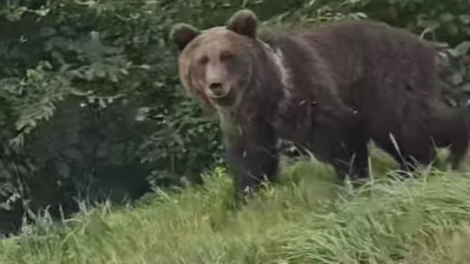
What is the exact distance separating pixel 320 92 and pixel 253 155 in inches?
20.1

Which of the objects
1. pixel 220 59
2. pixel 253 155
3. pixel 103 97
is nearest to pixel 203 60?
pixel 220 59

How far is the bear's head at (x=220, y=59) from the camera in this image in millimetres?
7500

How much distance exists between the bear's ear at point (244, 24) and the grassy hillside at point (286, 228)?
85 cm

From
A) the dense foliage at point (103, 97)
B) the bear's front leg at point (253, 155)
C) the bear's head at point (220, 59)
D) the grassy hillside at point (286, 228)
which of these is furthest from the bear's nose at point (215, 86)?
the dense foliage at point (103, 97)

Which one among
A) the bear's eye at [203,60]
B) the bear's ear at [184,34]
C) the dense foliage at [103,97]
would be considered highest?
the bear's ear at [184,34]

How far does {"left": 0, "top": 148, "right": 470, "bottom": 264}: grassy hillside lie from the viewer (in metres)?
6.02

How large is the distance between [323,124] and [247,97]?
0.44 m

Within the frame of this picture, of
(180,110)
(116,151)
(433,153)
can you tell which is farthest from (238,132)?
(116,151)

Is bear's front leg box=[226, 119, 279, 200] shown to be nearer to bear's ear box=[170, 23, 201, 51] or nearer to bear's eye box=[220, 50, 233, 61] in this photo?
bear's eye box=[220, 50, 233, 61]

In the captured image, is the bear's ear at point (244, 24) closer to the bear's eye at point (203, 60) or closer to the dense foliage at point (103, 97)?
the bear's eye at point (203, 60)

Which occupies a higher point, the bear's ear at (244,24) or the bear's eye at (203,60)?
the bear's ear at (244,24)

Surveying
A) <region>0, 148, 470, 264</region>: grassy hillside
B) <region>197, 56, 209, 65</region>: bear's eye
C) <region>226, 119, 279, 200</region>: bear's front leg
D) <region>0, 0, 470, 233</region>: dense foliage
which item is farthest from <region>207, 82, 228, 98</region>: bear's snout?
<region>0, 0, 470, 233</region>: dense foliage

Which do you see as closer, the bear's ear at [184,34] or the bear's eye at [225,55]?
the bear's eye at [225,55]

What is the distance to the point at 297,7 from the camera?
31.5 feet
